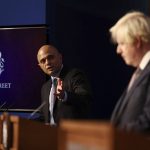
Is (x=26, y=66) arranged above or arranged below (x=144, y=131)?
above

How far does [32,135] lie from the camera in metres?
2.56

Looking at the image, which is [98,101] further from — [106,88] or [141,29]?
[141,29]

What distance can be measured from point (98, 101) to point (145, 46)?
3065 mm

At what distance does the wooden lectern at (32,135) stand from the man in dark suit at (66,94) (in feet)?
2.27

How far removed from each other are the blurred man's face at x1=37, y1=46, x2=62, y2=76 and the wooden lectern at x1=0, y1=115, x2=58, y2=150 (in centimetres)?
111

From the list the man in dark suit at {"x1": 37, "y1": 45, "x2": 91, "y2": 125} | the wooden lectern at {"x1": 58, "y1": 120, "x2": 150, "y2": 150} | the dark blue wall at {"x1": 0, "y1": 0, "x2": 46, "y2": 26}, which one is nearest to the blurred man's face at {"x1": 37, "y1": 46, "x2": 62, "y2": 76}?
the man in dark suit at {"x1": 37, "y1": 45, "x2": 91, "y2": 125}

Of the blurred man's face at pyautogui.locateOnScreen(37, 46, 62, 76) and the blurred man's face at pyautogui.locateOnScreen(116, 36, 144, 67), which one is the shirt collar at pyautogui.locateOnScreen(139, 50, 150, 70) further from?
the blurred man's face at pyautogui.locateOnScreen(37, 46, 62, 76)

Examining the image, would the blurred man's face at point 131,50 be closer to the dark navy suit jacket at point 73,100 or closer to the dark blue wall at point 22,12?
the dark navy suit jacket at point 73,100

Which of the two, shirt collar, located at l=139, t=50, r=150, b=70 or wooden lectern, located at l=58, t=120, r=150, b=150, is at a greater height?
shirt collar, located at l=139, t=50, r=150, b=70

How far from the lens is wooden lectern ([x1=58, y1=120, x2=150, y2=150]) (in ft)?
4.53

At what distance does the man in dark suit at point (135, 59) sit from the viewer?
189 centimetres

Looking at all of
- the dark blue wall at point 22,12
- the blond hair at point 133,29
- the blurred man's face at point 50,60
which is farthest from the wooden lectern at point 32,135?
the dark blue wall at point 22,12

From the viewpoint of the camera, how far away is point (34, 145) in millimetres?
2559

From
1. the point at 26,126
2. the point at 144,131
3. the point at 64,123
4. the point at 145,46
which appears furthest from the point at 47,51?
the point at 64,123
